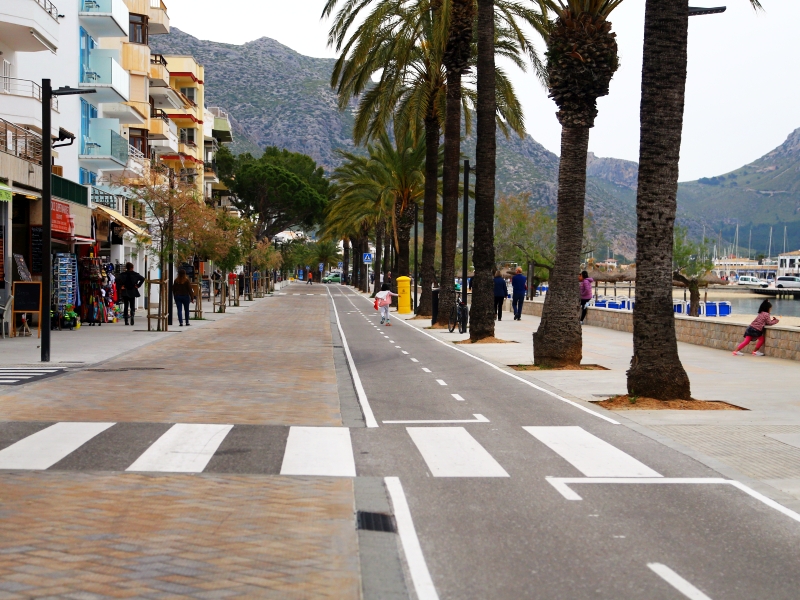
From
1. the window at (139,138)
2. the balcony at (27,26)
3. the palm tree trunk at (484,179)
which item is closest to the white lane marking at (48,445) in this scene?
the palm tree trunk at (484,179)

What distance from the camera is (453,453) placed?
9.78 meters

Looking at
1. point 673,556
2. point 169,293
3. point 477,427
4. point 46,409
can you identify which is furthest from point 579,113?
point 169,293

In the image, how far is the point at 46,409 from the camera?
12.5 meters

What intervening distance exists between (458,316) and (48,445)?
2401 centimetres

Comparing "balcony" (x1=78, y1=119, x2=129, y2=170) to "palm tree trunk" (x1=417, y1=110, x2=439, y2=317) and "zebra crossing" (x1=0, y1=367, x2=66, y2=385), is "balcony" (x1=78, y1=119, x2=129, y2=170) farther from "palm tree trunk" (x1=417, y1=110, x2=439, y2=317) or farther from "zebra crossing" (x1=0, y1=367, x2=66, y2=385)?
"zebra crossing" (x1=0, y1=367, x2=66, y2=385)

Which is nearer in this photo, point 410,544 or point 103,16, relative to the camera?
point 410,544

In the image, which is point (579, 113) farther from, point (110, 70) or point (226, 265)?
point (226, 265)

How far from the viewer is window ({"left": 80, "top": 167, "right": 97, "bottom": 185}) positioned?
43.7 meters

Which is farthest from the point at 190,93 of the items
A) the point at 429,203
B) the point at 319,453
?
the point at 319,453

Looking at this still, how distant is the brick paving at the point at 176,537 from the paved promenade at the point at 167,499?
11 millimetres

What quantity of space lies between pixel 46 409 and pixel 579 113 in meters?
11.7

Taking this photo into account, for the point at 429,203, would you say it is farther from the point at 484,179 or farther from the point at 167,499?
the point at 167,499

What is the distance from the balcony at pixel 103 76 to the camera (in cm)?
4106

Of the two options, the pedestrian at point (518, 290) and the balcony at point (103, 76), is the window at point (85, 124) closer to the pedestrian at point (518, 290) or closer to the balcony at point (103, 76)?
the balcony at point (103, 76)
